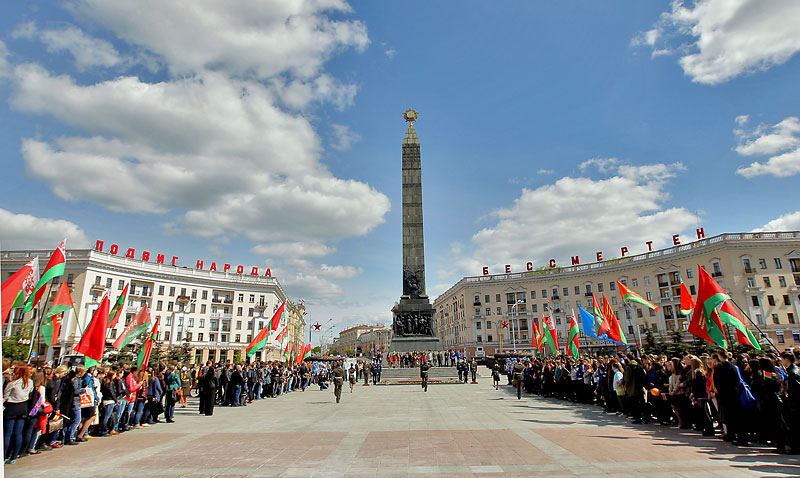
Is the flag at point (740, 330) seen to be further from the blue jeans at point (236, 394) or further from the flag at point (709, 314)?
the blue jeans at point (236, 394)

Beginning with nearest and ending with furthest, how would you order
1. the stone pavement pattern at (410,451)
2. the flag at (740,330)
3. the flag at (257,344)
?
the stone pavement pattern at (410,451) < the flag at (740,330) < the flag at (257,344)

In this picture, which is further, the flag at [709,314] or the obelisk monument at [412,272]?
the obelisk monument at [412,272]

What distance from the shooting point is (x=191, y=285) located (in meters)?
65.8

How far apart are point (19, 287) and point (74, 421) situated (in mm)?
3637

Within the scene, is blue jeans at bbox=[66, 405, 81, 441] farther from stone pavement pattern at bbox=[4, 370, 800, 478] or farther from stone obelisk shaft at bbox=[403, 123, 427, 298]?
stone obelisk shaft at bbox=[403, 123, 427, 298]

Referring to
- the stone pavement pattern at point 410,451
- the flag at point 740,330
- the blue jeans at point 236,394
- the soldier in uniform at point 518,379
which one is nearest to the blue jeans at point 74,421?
the stone pavement pattern at point 410,451

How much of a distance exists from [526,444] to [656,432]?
3709 mm

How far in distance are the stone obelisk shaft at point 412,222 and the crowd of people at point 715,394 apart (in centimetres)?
2009

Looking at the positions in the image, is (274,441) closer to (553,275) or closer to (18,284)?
(18,284)

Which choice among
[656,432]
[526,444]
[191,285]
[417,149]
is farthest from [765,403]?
[191,285]

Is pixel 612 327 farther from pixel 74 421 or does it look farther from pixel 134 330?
pixel 134 330

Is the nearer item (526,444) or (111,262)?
(526,444)

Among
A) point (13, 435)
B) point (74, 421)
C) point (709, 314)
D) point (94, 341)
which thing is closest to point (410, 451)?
point (13, 435)

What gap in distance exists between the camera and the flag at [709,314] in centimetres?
1200
